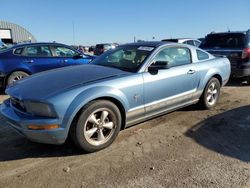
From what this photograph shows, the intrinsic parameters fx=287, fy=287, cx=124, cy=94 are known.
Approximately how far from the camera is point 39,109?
3.58 metres

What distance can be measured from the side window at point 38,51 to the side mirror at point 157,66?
466 centimetres

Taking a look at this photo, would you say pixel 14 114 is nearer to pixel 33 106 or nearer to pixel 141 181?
pixel 33 106

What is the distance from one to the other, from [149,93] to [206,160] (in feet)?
4.44

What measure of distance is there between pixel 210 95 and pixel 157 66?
6.42 ft

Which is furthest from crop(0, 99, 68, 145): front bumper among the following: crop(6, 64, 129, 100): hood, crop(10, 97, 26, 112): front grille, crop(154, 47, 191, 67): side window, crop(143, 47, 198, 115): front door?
crop(154, 47, 191, 67): side window

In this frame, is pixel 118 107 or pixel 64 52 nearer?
pixel 118 107

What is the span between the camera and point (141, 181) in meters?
3.21

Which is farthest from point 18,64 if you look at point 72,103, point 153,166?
point 153,166

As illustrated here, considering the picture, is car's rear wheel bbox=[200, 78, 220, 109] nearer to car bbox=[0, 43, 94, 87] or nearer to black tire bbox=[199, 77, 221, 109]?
black tire bbox=[199, 77, 221, 109]

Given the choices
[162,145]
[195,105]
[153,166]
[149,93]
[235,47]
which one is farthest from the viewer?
[235,47]

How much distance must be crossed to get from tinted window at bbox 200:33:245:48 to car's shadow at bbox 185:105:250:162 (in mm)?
3415

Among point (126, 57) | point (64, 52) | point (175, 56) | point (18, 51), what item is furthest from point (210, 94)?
point (18, 51)

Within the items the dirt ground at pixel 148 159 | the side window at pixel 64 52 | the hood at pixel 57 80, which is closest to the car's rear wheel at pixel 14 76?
the side window at pixel 64 52

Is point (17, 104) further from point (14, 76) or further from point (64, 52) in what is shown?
point (64, 52)
